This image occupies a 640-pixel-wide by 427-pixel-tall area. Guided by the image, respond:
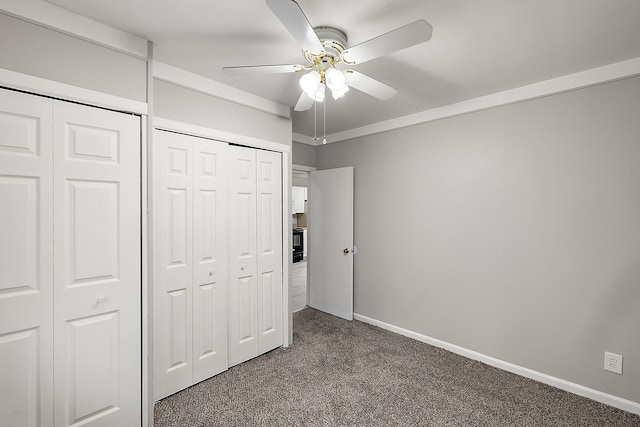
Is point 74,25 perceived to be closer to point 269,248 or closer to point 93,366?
point 93,366

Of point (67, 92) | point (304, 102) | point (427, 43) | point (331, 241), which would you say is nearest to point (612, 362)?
point (427, 43)

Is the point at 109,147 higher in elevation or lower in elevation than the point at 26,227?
higher

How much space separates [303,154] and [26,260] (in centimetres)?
312

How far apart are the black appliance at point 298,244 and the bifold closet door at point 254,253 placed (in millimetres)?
5250

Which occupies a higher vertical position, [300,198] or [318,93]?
[318,93]

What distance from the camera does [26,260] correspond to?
1521 mm

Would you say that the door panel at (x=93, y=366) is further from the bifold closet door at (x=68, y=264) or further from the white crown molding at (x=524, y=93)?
the white crown molding at (x=524, y=93)

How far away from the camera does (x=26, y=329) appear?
1.51 metres

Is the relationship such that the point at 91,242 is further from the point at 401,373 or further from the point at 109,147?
the point at 401,373

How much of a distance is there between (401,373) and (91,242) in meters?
2.54

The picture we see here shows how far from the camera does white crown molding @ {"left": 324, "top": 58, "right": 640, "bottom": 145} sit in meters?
2.12

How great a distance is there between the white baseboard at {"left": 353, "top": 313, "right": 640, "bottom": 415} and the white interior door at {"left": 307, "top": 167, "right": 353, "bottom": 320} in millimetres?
755

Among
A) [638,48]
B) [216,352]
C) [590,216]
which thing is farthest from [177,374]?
[638,48]

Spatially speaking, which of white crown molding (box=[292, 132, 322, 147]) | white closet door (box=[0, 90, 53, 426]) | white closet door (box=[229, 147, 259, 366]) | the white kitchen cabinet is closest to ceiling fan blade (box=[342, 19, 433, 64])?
white closet door (box=[229, 147, 259, 366])
